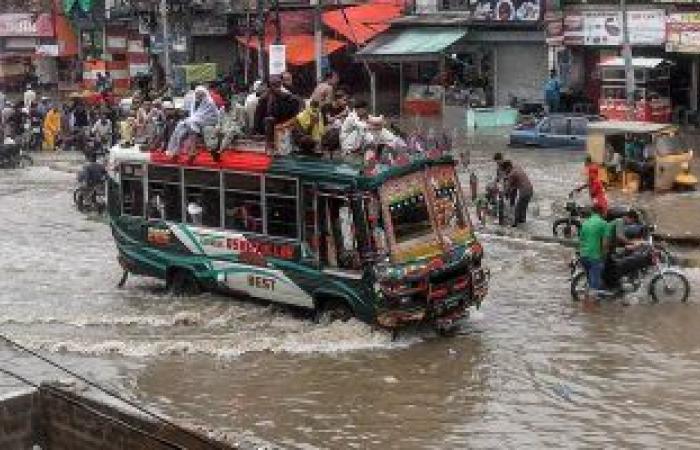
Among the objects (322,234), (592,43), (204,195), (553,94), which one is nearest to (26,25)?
(553,94)

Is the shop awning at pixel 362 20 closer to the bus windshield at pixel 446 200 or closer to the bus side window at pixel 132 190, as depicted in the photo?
the bus side window at pixel 132 190

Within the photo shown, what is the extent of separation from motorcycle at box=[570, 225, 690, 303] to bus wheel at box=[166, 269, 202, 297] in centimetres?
551

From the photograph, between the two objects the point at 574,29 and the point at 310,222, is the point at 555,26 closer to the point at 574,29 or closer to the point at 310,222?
the point at 574,29

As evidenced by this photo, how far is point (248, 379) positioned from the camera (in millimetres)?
14164

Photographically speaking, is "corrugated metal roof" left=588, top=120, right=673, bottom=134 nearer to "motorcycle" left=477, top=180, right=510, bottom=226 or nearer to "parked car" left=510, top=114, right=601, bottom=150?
"motorcycle" left=477, top=180, right=510, bottom=226

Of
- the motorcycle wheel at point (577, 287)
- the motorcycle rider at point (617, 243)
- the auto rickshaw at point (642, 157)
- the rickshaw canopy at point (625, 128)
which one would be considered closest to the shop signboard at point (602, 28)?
the rickshaw canopy at point (625, 128)

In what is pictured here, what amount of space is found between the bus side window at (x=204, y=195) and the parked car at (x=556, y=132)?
49.1ft

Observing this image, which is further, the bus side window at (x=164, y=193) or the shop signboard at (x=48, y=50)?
the shop signboard at (x=48, y=50)

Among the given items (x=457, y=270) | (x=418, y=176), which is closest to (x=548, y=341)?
(x=457, y=270)

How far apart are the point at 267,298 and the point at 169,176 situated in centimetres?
241

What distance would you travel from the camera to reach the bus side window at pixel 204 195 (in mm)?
16438

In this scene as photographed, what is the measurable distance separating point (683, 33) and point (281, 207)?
19851 mm

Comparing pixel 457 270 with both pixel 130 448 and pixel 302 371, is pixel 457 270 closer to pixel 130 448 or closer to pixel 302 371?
pixel 302 371

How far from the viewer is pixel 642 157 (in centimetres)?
2397
